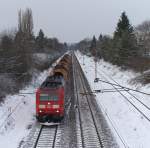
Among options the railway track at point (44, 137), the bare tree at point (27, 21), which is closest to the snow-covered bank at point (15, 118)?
the railway track at point (44, 137)

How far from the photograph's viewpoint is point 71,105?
29312 mm

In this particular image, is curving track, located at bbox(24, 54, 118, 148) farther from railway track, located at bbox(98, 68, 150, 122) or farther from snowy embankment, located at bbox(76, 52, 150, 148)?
railway track, located at bbox(98, 68, 150, 122)

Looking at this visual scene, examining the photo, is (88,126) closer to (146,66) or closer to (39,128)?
(39,128)

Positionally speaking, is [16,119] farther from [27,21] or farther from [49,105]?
[27,21]

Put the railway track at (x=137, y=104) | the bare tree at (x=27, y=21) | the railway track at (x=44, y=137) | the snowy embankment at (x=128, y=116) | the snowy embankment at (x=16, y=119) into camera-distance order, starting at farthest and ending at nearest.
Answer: the bare tree at (x=27, y=21)
the railway track at (x=137, y=104)
the snowy embankment at (x=16, y=119)
the snowy embankment at (x=128, y=116)
the railway track at (x=44, y=137)

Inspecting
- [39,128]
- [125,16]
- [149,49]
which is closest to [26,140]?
[39,128]

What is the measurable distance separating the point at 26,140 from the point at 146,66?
91.0 feet

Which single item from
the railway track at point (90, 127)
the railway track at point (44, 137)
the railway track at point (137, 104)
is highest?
the railway track at point (137, 104)

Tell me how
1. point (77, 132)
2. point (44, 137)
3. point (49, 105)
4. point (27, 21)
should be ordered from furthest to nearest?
point (27, 21) → point (49, 105) → point (77, 132) → point (44, 137)

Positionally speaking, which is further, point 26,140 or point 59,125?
point 59,125

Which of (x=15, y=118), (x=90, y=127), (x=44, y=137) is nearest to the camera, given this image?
(x=44, y=137)

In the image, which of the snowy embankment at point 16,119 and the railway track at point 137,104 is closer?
the snowy embankment at point 16,119

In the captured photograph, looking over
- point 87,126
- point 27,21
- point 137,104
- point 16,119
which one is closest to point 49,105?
point 87,126

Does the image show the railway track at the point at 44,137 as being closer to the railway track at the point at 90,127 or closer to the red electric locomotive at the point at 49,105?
the red electric locomotive at the point at 49,105
